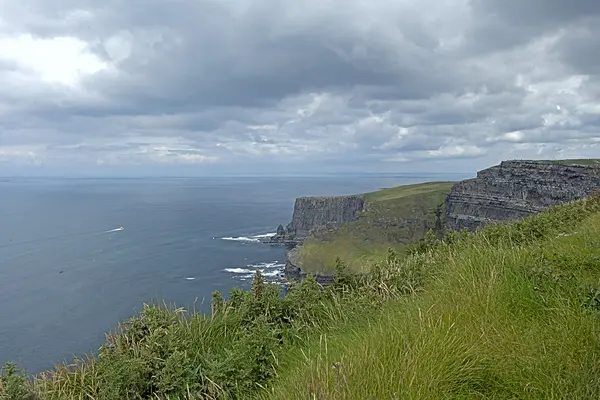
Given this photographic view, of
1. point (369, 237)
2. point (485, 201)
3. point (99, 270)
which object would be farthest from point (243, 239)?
point (485, 201)

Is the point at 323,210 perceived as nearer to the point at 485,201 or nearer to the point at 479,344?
the point at 485,201

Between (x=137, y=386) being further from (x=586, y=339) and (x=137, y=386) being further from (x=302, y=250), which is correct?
(x=302, y=250)

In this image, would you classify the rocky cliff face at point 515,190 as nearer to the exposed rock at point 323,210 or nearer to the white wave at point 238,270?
the white wave at point 238,270

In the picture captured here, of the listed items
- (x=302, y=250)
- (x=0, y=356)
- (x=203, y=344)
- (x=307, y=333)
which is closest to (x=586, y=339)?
(x=307, y=333)

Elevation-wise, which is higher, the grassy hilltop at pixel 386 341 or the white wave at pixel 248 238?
the grassy hilltop at pixel 386 341

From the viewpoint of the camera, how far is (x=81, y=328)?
2028 inches

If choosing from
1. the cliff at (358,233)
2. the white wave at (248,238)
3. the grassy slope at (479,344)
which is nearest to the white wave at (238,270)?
the cliff at (358,233)

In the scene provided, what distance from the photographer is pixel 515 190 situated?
88.6m

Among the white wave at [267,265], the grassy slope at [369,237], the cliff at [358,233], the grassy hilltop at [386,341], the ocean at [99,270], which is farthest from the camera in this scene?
the white wave at [267,265]

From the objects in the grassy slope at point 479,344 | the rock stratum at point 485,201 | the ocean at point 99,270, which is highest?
the grassy slope at point 479,344

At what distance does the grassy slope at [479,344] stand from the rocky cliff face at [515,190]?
70.9 meters

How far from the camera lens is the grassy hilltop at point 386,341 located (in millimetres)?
4258

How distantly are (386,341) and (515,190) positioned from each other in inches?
3674

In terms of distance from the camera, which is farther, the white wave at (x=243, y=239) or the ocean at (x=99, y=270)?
the white wave at (x=243, y=239)
